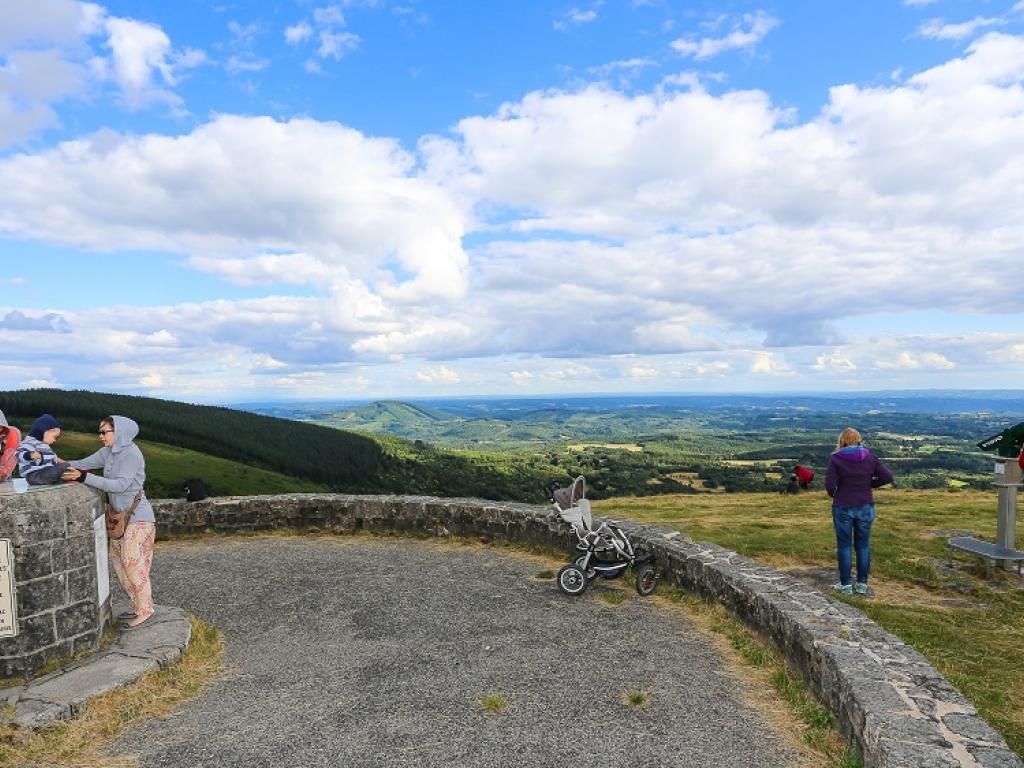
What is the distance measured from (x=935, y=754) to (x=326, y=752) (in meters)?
4.15

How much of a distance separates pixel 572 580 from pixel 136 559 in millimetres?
5363

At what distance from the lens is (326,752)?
476cm

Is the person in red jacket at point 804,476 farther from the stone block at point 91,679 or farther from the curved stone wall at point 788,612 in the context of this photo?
the stone block at point 91,679

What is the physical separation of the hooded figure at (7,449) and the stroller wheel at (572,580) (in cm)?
641

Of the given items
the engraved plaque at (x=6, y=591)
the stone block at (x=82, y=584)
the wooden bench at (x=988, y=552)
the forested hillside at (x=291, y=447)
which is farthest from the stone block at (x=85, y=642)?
the forested hillside at (x=291, y=447)

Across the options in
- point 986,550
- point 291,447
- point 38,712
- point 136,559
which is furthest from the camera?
point 291,447

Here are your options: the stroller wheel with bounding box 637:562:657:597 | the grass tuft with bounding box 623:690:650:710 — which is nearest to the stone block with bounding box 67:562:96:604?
the grass tuft with bounding box 623:690:650:710

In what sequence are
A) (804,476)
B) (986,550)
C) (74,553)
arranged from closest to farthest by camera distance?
(74,553) < (804,476) < (986,550)

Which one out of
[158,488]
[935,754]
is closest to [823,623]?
[935,754]

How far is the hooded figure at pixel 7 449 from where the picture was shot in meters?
6.18

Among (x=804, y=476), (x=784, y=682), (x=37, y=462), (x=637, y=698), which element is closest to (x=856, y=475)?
(x=804, y=476)

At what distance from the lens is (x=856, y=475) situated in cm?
820

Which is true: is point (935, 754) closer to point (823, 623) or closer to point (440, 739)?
point (823, 623)

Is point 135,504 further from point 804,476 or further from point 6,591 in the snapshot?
point 804,476
